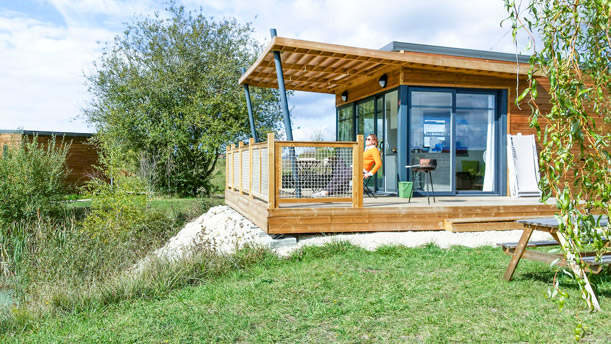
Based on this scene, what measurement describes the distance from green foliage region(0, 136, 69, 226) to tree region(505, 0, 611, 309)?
38.6ft

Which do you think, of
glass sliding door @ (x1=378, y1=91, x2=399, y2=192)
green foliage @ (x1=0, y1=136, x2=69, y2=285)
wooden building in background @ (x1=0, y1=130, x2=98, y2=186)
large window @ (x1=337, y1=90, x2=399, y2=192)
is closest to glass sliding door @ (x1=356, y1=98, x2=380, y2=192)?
large window @ (x1=337, y1=90, x2=399, y2=192)

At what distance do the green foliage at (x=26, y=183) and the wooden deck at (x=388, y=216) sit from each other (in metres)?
6.61

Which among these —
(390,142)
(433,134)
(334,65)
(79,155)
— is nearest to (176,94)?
(79,155)

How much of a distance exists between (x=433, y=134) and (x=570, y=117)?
24.8 ft

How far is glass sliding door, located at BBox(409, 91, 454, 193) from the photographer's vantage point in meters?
9.30

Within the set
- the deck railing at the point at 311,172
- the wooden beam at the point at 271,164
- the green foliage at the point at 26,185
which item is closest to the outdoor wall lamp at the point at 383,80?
the deck railing at the point at 311,172

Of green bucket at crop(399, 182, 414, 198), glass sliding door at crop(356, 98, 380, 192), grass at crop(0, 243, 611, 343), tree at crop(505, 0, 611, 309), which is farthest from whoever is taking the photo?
glass sliding door at crop(356, 98, 380, 192)

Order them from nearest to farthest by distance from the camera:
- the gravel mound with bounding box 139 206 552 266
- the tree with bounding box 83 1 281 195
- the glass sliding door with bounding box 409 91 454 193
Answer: the gravel mound with bounding box 139 206 552 266
the glass sliding door with bounding box 409 91 454 193
the tree with bounding box 83 1 281 195

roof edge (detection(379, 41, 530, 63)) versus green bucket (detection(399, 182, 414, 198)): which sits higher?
roof edge (detection(379, 41, 530, 63))

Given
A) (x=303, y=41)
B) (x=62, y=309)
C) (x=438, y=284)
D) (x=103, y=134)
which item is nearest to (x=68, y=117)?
(x=103, y=134)

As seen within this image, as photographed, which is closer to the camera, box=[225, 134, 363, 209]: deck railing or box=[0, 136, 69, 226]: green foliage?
box=[225, 134, 363, 209]: deck railing

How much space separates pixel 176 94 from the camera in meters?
16.9

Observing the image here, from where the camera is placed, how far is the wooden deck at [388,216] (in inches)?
266

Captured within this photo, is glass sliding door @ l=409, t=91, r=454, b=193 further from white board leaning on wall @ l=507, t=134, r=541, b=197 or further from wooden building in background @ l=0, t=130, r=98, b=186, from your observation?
wooden building in background @ l=0, t=130, r=98, b=186
